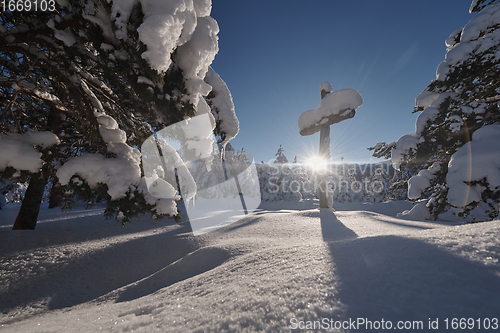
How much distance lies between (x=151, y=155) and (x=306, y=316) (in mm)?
2598

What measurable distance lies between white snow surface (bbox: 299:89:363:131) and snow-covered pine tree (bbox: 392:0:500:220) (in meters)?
1.65

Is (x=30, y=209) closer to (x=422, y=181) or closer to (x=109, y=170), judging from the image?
(x=109, y=170)

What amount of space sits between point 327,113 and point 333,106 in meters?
0.29

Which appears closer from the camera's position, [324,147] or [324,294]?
[324,294]

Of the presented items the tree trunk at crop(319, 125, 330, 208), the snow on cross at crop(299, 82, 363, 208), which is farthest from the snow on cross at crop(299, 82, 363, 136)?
the tree trunk at crop(319, 125, 330, 208)

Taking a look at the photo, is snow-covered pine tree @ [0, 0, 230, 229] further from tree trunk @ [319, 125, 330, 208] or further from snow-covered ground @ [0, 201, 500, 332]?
tree trunk @ [319, 125, 330, 208]

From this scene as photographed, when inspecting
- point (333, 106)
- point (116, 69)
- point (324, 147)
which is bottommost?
Answer: point (116, 69)

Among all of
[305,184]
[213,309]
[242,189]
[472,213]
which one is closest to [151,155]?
[213,309]

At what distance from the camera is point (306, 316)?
2.53 ft

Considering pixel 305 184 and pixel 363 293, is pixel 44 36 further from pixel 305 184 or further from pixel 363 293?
pixel 305 184

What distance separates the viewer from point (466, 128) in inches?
160

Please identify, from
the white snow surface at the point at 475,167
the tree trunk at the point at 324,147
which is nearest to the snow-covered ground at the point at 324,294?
the white snow surface at the point at 475,167

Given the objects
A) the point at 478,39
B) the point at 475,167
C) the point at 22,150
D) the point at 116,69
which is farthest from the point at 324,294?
the point at 478,39

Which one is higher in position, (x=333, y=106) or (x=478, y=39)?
(x=478, y=39)
